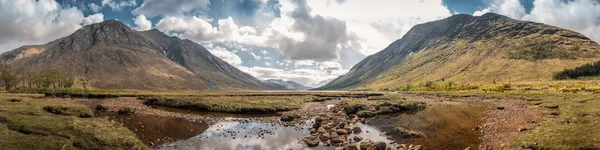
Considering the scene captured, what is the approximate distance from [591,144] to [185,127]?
116ft

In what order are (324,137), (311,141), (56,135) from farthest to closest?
(324,137) < (311,141) < (56,135)

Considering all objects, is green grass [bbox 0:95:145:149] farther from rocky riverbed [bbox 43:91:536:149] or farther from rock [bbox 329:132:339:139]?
rock [bbox 329:132:339:139]

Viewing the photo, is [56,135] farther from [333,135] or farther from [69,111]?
[333,135]

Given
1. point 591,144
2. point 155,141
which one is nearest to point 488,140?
point 591,144

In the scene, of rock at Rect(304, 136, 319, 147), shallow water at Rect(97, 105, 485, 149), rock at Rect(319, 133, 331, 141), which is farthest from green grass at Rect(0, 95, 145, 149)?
rock at Rect(319, 133, 331, 141)

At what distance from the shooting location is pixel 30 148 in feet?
51.9

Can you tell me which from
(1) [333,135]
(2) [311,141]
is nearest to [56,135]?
(2) [311,141]

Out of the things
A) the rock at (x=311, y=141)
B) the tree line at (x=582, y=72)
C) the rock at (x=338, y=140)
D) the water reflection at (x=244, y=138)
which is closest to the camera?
the water reflection at (x=244, y=138)

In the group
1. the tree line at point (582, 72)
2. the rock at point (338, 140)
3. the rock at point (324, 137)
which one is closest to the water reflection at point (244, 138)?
the rock at point (324, 137)

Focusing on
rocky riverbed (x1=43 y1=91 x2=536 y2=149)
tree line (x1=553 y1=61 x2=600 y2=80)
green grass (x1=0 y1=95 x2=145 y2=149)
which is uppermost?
tree line (x1=553 y1=61 x2=600 y2=80)

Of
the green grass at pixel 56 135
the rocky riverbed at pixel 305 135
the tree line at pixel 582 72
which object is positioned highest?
the tree line at pixel 582 72

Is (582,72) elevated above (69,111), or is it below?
above

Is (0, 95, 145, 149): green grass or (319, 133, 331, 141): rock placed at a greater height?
(0, 95, 145, 149): green grass

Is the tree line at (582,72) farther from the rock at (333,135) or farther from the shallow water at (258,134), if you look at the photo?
the rock at (333,135)
